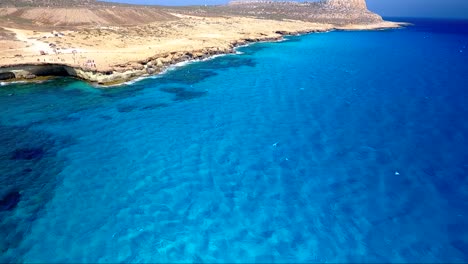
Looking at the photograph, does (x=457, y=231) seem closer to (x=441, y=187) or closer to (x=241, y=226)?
(x=441, y=187)

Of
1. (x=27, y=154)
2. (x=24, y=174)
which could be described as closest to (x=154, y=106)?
(x=27, y=154)

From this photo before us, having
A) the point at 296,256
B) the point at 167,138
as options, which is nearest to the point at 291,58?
the point at 167,138

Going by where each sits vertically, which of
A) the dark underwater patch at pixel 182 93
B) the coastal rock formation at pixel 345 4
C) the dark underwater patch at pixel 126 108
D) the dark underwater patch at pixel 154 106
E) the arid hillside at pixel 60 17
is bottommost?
the dark underwater patch at pixel 126 108

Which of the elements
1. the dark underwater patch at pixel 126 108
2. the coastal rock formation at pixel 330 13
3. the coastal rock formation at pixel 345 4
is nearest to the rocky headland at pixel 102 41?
the dark underwater patch at pixel 126 108

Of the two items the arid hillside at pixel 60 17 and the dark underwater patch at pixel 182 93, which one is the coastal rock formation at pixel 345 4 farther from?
the dark underwater patch at pixel 182 93

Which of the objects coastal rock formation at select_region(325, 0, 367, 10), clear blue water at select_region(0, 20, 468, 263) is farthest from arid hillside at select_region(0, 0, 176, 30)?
coastal rock formation at select_region(325, 0, 367, 10)

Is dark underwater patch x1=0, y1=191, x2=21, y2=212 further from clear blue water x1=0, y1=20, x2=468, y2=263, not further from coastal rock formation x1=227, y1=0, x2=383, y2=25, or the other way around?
coastal rock formation x1=227, y1=0, x2=383, y2=25
